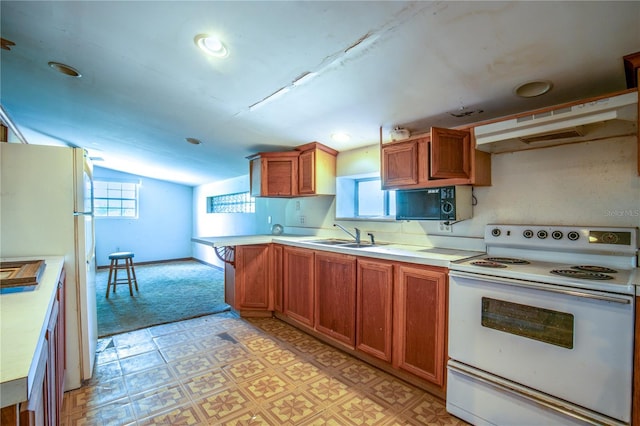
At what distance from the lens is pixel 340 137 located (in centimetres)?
311

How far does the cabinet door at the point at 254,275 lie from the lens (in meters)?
3.47

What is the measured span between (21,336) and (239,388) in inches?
62.0

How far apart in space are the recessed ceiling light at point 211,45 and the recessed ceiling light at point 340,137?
139 cm

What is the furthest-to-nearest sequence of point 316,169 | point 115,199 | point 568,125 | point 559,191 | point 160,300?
point 115,199 < point 160,300 < point 316,169 < point 559,191 < point 568,125

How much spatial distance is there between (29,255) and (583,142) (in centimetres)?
372

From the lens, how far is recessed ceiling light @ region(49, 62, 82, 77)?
7.42 feet

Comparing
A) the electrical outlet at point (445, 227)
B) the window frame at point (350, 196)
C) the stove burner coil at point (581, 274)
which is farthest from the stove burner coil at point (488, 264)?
the window frame at point (350, 196)

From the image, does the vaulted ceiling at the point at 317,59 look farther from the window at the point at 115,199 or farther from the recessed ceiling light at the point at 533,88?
the window at the point at 115,199

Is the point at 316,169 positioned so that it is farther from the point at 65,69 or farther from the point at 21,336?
the point at 21,336

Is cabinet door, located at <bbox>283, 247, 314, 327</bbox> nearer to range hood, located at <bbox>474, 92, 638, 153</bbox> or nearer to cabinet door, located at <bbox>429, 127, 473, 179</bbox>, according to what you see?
cabinet door, located at <bbox>429, 127, 473, 179</bbox>

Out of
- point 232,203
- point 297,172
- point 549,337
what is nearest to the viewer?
point 549,337

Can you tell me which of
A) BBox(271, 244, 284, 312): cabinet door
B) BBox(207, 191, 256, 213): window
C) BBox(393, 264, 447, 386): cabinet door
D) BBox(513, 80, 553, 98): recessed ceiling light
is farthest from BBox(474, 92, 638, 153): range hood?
BBox(207, 191, 256, 213): window

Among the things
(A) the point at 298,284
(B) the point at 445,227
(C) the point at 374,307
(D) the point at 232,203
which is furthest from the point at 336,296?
(D) the point at 232,203

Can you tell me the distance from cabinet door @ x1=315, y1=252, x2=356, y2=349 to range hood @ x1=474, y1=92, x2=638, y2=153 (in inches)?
55.7
